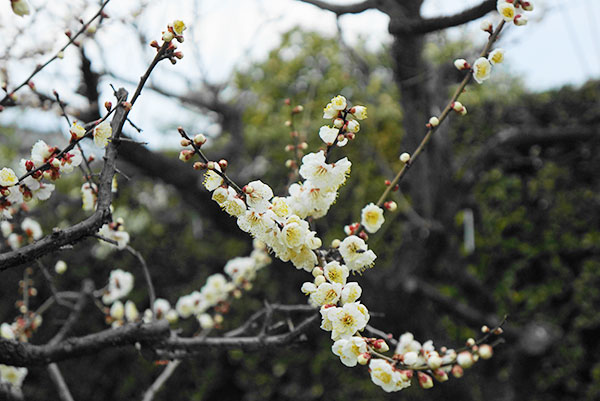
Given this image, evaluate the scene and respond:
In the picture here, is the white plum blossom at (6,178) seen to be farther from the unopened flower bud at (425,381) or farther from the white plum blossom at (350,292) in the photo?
the unopened flower bud at (425,381)

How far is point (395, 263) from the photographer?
3227 millimetres

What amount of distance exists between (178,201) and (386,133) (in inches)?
80.8

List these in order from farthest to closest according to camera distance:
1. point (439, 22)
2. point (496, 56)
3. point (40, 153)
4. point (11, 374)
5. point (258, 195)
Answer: point (439, 22), point (11, 374), point (496, 56), point (40, 153), point (258, 195)

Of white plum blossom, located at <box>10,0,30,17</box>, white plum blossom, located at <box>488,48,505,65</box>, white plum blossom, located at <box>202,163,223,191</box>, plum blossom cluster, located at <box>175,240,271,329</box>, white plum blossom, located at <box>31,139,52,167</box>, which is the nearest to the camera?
Answer: white plum blossom, located at <box>10,0,30,17</box>

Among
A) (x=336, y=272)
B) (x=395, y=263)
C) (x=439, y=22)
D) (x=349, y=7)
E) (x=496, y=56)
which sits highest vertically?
(x=349, y=7)

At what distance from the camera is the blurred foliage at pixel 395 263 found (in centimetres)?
294

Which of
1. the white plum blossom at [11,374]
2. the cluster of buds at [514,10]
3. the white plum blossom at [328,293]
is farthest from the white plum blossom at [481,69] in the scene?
the white plum blossom at [11,374]

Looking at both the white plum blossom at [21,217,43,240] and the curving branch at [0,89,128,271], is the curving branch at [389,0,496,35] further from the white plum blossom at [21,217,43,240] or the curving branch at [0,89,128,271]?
the white plum blossom at [21,217,43,240]

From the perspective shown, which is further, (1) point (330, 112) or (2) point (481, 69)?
(2) point (481, 69)

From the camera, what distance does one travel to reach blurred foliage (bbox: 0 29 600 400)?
9.66 feet

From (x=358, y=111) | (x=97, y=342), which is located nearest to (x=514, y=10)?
(x=358, y=111)

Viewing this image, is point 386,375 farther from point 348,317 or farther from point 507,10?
point 507,10

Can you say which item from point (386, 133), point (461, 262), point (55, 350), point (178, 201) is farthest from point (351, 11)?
point (178, 201)

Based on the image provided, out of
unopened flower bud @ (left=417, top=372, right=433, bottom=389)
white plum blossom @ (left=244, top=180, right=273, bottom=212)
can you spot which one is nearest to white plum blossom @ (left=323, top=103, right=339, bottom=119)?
white plum blossom @ (left=244, top=180, right=273, bottom=212)
